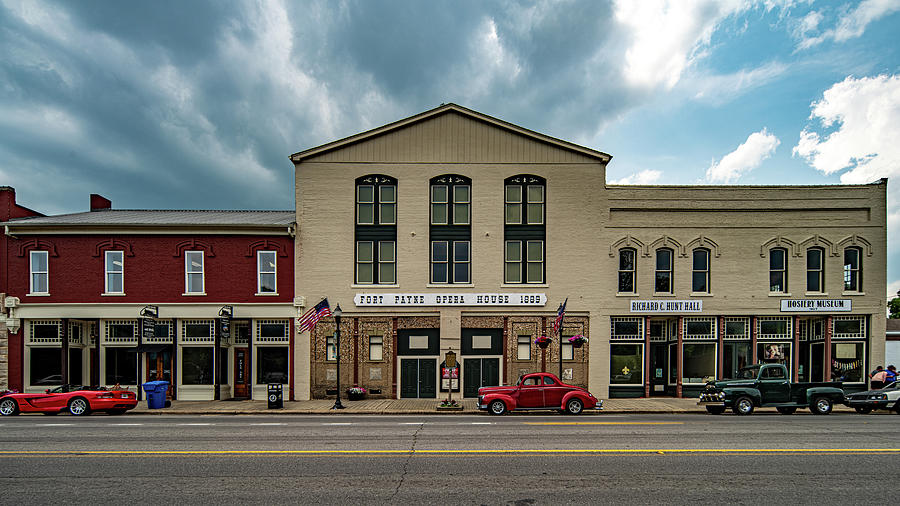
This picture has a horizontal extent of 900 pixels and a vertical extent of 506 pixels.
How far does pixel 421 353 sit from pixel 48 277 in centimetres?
1762

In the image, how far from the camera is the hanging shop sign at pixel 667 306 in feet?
82.0

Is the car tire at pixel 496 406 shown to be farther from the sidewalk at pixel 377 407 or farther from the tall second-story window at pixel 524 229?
the tall second-story window at pixel 524 229

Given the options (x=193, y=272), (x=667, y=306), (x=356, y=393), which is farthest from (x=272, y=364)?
(x=667, y=306)

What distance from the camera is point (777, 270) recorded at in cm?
2528

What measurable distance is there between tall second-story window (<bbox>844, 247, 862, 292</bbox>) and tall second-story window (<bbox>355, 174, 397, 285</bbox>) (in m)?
21.6

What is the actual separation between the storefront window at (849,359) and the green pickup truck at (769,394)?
6.40m

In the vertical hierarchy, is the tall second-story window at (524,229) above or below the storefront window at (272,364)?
above

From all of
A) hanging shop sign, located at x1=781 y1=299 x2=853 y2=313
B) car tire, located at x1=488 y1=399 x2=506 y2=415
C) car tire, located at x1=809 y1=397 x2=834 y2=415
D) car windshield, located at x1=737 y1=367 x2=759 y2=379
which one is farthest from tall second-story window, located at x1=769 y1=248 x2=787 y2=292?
car tire, located at x1=488 y1=399 x2=506 y2=415

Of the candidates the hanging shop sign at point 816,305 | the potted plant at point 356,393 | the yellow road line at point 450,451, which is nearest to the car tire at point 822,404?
the hanging shop sign at point 816,305

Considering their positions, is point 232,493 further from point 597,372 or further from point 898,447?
point 597,372

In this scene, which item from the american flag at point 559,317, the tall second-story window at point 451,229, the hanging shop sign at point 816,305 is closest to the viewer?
the american flag at point 559,317

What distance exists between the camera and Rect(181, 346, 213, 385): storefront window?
2486 cm

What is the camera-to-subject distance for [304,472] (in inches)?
415

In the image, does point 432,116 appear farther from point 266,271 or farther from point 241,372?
Result: point 241,372
